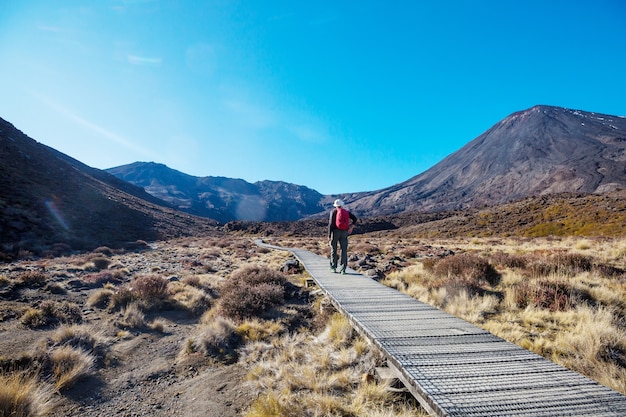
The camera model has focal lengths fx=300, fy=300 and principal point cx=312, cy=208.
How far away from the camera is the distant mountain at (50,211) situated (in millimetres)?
21562

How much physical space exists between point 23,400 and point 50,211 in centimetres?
3214

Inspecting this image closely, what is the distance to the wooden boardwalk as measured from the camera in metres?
2.75

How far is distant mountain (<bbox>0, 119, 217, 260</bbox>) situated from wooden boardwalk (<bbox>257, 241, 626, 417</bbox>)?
19113 mm

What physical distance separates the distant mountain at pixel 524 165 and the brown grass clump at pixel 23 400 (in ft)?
382

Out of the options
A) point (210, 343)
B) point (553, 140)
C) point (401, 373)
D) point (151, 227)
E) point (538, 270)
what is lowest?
point (151, 227)

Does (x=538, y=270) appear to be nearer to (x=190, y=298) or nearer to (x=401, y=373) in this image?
(x=401, y=373)

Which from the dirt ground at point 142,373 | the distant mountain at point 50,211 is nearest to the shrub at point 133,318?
the dirt ground at point 142,373

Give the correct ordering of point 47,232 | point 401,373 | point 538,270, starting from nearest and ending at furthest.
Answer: point 401,373 → point 538,270 → point 47,232

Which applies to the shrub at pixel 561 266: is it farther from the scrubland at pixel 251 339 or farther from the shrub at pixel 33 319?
the shrub at pixel 33 319

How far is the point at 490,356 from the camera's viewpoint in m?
3.78

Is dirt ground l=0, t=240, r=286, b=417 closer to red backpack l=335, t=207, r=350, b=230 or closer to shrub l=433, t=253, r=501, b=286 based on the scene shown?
red backpack l=335, t=207, r=350, b=230

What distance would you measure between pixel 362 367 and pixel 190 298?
641cm

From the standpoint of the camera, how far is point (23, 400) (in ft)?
11.5

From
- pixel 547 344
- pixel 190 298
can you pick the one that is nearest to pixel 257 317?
pixel 190 298
